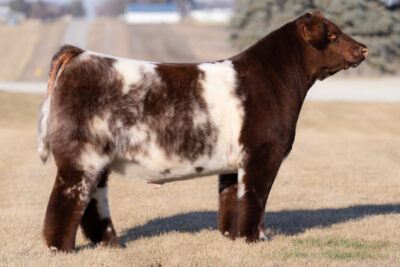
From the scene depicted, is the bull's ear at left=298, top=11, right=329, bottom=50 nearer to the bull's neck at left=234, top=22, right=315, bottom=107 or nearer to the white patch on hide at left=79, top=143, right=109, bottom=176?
the bull's neck at left=234, top=22, right=315, bottom=107

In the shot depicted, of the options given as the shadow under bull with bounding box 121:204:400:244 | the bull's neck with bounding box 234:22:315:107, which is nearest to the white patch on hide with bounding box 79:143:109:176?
the shadow under bull with bounding box 121:204:400:244

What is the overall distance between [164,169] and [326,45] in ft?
8.17

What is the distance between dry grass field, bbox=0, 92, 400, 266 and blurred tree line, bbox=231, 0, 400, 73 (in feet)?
123

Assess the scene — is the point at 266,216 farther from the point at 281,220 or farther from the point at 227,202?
the point at 227,202

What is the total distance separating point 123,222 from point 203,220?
1140 mm

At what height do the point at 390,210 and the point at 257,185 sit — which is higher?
the point at 257,185

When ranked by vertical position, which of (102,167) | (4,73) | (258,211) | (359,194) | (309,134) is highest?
(102,167)

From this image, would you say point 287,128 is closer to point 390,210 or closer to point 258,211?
point 258,211

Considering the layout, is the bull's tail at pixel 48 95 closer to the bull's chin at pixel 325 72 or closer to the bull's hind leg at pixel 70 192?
the bull's hind leg at pixel 70 192

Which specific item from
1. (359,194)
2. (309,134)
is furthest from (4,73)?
(359,194)

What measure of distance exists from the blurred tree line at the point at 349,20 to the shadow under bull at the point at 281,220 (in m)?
46.3

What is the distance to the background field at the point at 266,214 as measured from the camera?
689cm

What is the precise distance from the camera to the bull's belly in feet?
22.7

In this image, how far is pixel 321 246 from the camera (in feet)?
24.7
